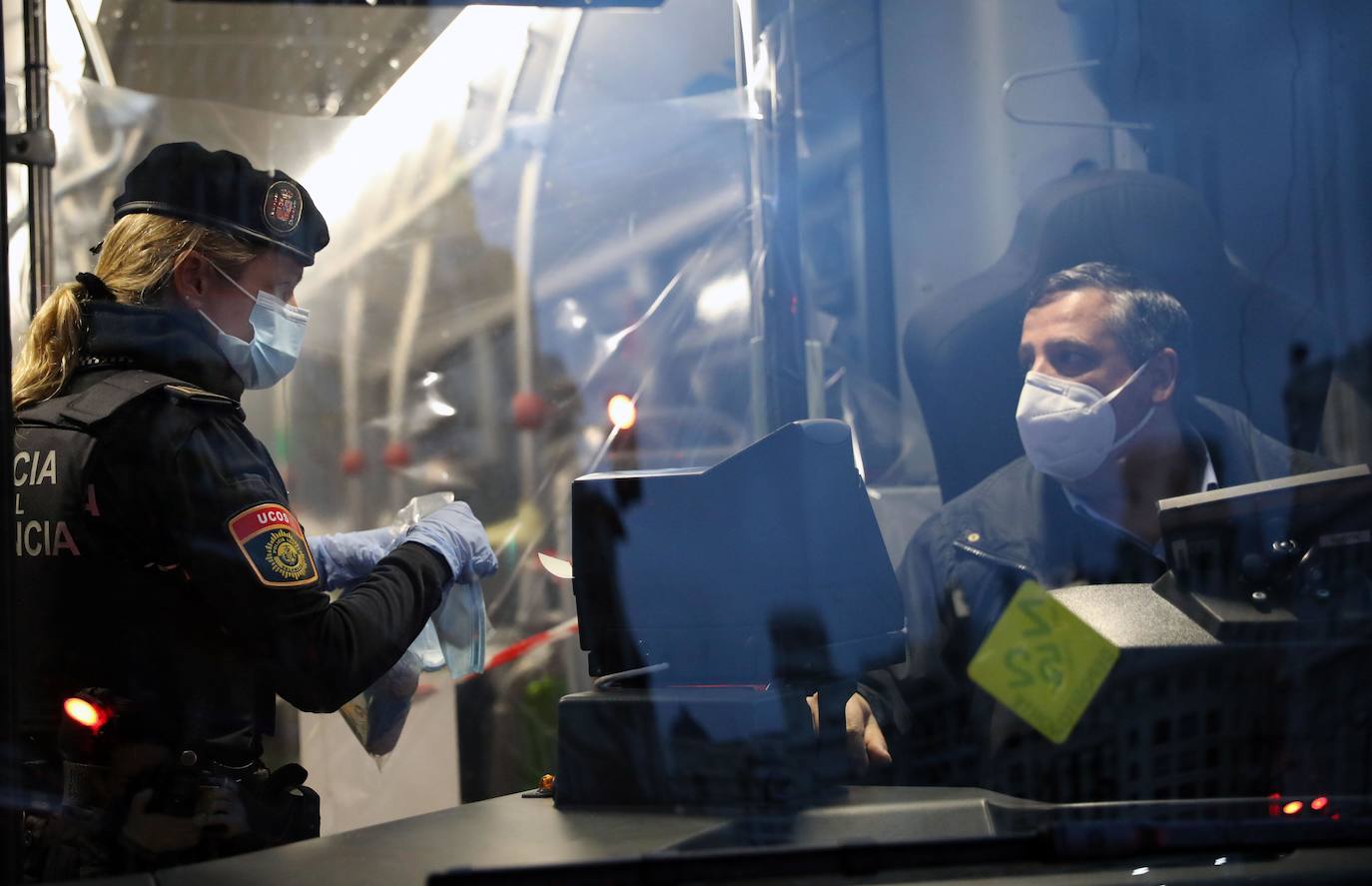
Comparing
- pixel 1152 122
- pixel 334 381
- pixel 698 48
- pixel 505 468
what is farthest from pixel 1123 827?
pixel 334 381

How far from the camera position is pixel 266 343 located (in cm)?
178

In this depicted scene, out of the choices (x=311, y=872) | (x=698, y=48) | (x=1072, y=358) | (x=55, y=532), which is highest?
(x=698, y=48)

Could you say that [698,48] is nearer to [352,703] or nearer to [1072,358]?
[1072,358]

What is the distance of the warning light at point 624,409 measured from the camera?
2139mm

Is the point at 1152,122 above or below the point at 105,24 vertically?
below

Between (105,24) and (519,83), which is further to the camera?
(519,83)

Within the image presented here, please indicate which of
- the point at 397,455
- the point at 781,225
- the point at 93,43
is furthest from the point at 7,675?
the point at 781,225

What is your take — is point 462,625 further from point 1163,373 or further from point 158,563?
point 1163,373

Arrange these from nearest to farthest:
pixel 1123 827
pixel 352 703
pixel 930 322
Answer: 1. pixel 1123 827
2. pixel 352 703
3. pixel 930 322

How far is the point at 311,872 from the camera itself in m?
1.12

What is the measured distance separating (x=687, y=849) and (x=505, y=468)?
1460mm

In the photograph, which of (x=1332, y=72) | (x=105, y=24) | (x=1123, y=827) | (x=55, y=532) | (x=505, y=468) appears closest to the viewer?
(x=1123, y=827)

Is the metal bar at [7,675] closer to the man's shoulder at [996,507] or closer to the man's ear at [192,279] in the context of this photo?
the man's ear at [192,279]

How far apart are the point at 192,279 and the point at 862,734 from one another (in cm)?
102
